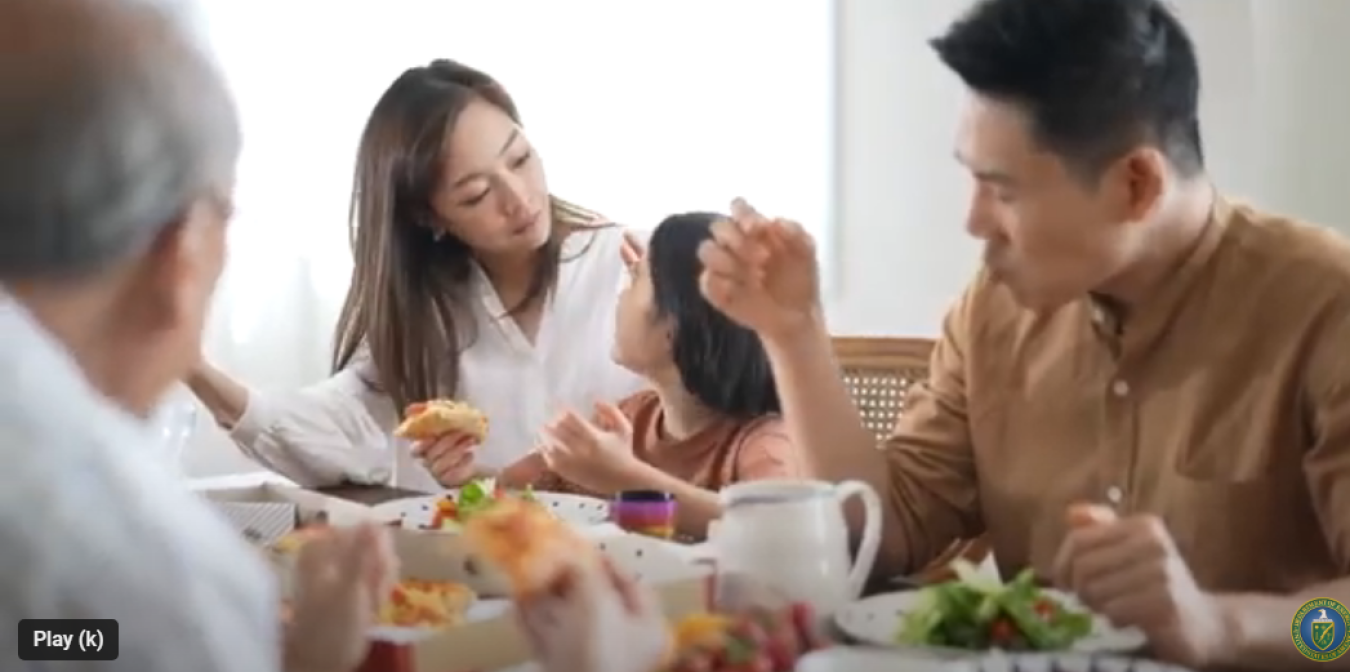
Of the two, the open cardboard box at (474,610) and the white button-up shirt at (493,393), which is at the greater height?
the open cardboard box at (474,610)

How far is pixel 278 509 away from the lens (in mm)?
685

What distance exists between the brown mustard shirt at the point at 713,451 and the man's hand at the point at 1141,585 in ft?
0.92

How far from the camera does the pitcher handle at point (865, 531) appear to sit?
1.90 ft

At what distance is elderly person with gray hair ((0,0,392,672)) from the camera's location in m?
0.35

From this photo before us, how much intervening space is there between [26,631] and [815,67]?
128cm

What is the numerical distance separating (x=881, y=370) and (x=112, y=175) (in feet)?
2.62

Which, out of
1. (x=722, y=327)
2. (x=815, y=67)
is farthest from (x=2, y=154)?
(x=815, y=67)

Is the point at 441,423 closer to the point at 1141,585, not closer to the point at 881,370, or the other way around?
the point at 881,370

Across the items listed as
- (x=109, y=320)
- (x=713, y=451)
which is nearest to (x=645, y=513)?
(x=713, y=451)

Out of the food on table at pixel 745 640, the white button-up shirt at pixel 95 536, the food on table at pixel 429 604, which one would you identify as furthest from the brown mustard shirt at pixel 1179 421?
the white button-up shirt at pixel 95 536

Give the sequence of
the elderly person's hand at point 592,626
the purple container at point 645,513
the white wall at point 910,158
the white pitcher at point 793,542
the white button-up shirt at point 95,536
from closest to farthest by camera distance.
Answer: the white button-up shirt at point 95,536 < the elderly person's hand at point 592,626 < the white pitcher at point 793,542 < the purple container at point 645,513 < the white wall at point 910,158

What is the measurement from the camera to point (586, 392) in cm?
123

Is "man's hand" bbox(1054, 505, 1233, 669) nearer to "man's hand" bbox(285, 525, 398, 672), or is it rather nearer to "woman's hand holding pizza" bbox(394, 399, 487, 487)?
"man's hand" bbox(285, 525, 398, 672)

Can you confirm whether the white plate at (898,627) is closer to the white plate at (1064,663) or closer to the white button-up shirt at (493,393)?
the white plate at (1064,663)
